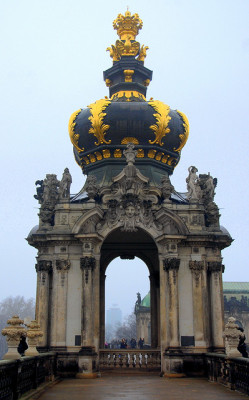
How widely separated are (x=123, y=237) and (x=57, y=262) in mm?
5831

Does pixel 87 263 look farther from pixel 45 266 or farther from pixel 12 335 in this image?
pixel 12 335

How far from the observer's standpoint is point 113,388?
1878 centimetres

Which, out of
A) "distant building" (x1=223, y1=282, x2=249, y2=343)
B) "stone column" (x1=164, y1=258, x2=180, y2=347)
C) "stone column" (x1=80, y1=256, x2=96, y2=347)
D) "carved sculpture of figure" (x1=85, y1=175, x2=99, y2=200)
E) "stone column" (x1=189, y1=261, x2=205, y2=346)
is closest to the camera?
"stone column" (x1=80, y1=256, x2=96, y2=347)

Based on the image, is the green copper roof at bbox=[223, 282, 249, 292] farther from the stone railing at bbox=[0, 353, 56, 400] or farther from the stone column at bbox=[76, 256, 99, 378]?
the stone railing at bbox=[0, 353, 56, 400]

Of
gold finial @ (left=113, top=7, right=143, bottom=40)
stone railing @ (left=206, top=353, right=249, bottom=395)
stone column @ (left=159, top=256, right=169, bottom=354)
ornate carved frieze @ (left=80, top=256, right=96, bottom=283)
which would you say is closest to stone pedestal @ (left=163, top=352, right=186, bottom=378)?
stone column @ (left=159, top=256, right=169, bottom=354)

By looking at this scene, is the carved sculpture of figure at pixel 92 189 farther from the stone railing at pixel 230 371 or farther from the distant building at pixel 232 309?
the distant building at pixel 232 309

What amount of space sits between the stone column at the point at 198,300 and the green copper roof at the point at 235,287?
2089 inches

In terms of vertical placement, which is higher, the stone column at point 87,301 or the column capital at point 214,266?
the column capital at point 214,266

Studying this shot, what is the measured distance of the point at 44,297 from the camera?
2461 centimetres

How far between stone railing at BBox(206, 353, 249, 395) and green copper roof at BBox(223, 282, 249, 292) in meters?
55.7

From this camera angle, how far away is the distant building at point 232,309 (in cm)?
6388

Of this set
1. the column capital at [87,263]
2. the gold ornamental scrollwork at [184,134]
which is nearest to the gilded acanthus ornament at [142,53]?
the gold ornamental scrollwork at [184,134]

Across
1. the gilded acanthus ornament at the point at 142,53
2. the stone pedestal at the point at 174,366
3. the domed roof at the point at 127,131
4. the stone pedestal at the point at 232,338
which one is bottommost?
the stone pedestal at the point at 174,366

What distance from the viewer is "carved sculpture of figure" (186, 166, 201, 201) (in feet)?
86.2
